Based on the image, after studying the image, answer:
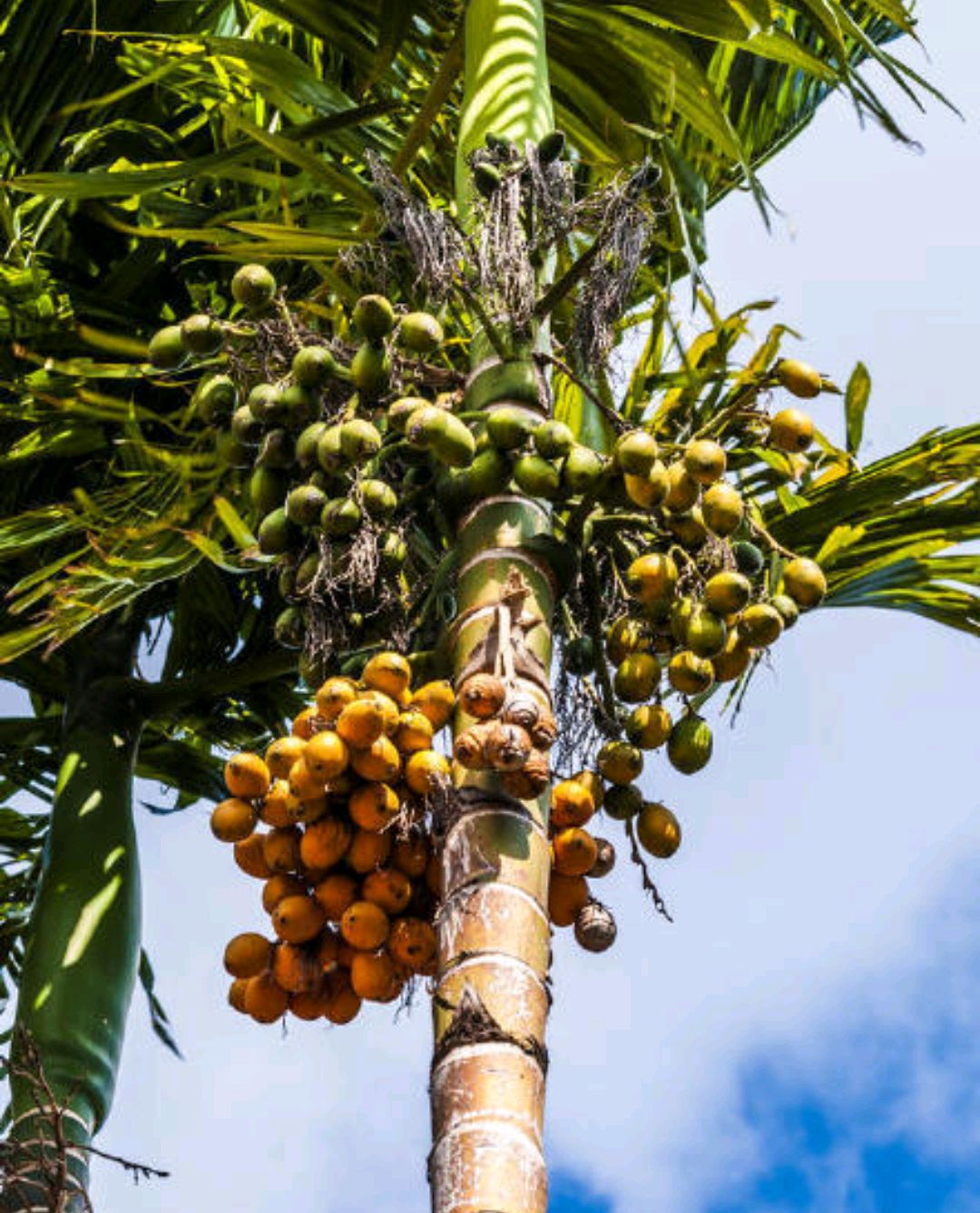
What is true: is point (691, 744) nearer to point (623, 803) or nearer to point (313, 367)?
point (623, 803)

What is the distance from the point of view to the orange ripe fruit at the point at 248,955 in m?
2.76

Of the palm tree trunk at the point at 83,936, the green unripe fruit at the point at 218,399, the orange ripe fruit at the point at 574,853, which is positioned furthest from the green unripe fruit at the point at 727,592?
the palm tree trunk at the point at 83,936

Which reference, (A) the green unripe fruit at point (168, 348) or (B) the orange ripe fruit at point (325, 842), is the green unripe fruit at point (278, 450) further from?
(B) the orange ripe fruit at point (325, 842)

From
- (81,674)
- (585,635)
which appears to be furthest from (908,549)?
(81,674)

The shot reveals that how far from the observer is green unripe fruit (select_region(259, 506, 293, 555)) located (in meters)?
3.03

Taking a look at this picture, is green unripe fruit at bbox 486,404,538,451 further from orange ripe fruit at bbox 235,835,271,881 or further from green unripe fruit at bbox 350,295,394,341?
orange ripe fruit at bbox 235,835,271,881

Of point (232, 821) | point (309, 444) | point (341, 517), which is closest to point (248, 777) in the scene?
point (232, 821)

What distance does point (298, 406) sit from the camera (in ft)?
9.97

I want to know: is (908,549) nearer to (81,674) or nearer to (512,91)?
(512,91)

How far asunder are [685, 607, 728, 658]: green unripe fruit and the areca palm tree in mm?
200

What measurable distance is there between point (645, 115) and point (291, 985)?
1.96 meters

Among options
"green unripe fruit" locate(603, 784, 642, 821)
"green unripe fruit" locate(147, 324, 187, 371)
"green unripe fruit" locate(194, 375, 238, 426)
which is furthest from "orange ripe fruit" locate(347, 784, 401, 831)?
"green unripe fruit" locate(147, 324, 187, 371)

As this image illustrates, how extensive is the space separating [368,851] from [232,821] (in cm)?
21

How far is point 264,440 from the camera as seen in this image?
121 inches
